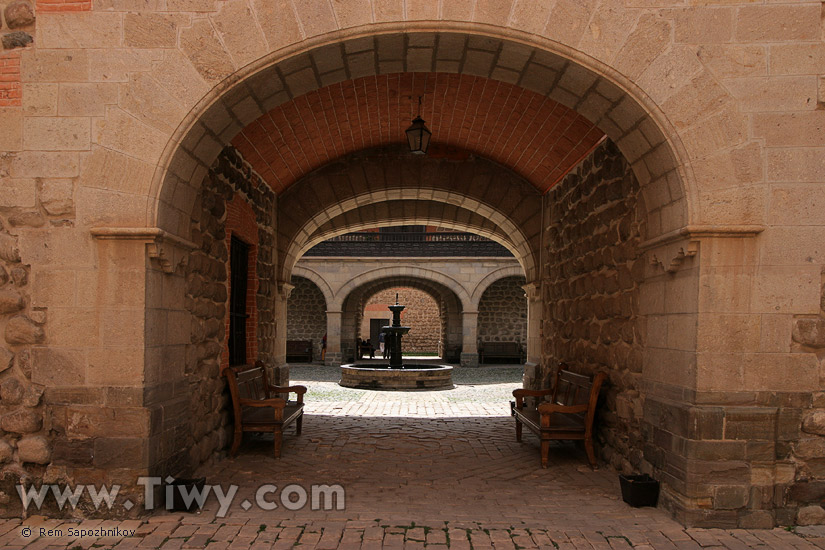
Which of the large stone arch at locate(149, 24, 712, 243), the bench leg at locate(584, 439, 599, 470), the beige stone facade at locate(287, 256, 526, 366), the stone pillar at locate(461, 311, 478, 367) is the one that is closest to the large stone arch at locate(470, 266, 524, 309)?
the beige stone facade at locate(287, 256, 526, 366)

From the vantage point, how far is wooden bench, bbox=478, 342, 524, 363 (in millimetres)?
19375

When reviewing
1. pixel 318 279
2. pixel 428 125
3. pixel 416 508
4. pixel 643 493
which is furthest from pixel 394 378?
pixel 643 493

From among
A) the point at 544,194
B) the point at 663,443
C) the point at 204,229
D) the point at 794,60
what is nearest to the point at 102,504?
the point at 204,229

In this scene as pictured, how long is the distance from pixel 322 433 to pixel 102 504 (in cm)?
313

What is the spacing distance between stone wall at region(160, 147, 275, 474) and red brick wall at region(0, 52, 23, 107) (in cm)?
125

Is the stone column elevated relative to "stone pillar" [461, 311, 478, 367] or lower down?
elevated

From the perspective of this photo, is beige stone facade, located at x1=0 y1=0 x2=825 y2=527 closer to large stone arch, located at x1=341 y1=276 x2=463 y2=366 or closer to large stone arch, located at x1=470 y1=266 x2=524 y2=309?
large stone arch, located at x1=470 y1=266 x2=524 y2=309

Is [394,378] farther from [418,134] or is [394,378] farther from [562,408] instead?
[562,408]

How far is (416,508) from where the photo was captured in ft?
12.2

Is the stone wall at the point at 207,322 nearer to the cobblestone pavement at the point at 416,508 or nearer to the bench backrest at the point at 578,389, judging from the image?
the cobblestone pavement at the point at 416,508

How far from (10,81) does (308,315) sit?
1792cm

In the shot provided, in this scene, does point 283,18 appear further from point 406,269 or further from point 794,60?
point 406,269

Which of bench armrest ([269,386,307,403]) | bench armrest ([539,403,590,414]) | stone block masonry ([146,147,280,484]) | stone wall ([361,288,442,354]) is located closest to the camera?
stone block masonry ([146,147,280,484])

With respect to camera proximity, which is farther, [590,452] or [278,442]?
[278,442]
